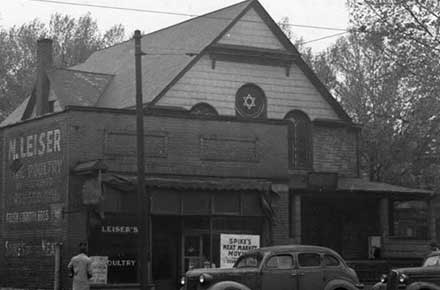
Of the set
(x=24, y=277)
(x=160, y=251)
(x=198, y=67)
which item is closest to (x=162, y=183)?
(x=160, y=251)

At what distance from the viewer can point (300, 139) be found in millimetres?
37219

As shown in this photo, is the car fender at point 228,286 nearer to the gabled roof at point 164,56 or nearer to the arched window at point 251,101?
the gabled roof at point 164,56

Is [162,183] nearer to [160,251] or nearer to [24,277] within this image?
[160,251]

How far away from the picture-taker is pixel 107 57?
43.2 m

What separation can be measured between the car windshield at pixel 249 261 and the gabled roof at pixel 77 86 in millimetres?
14624

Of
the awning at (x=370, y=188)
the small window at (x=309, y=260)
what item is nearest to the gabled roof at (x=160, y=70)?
the awning at (x=370, y=188)

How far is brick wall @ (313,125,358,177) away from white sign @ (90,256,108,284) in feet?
43.1

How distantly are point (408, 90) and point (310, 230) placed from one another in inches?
392

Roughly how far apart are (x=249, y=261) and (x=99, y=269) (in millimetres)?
6714

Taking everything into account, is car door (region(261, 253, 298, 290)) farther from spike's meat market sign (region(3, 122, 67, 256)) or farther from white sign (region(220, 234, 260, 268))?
spike's meat market sign (region(3, 122, 67, 256))

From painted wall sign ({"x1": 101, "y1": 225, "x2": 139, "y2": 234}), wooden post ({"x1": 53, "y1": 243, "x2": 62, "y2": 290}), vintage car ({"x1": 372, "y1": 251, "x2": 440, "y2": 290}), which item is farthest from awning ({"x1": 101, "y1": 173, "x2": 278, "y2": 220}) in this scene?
vintage car ({"x1": 372, "y1": 251, "x2": 440, "y2": 290})

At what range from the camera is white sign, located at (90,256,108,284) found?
1031 inches

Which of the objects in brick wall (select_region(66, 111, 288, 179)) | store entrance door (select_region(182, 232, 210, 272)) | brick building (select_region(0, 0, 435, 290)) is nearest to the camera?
brick building (select_region(0, 0, 435, 290))

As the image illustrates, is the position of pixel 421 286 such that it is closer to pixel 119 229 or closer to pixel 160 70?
pixel 119 229
